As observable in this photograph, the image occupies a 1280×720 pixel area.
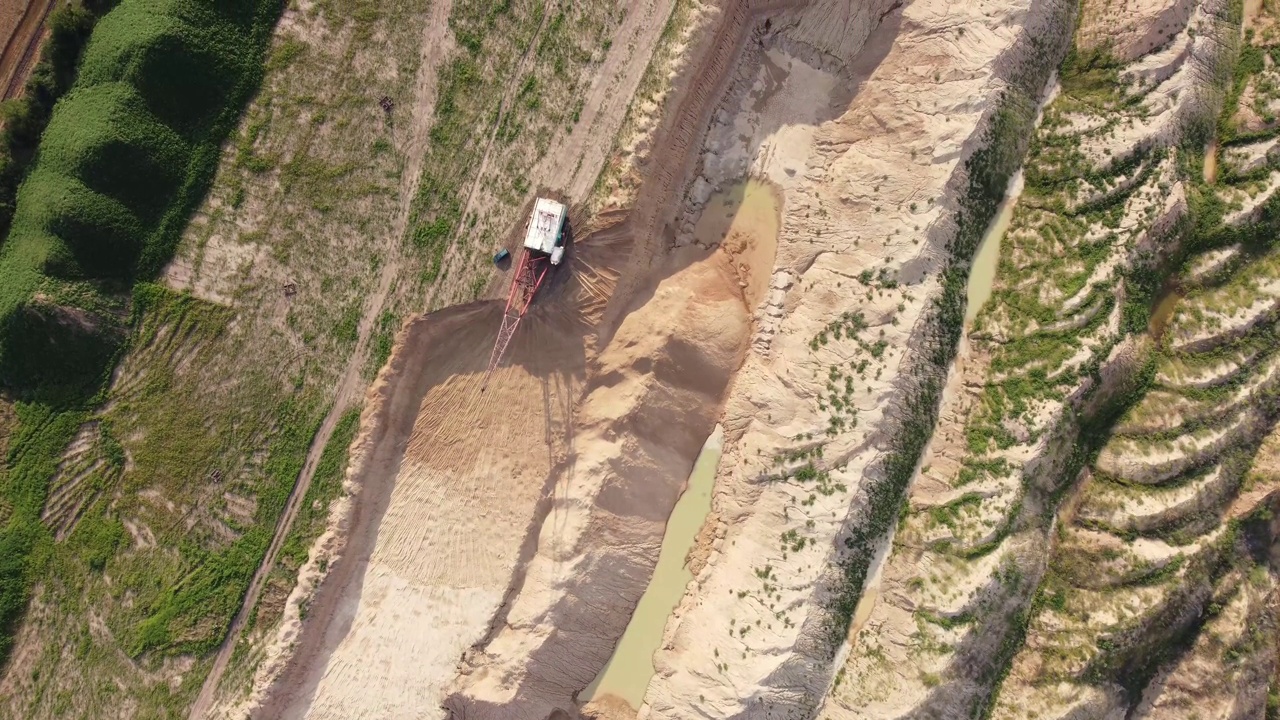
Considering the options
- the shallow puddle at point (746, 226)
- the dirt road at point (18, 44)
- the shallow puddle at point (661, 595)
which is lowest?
the shallow puddle at point (661, 595)

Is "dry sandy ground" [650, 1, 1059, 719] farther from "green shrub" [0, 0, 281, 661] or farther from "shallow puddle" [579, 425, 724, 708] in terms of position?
"green shrub" [0, 0, 281, 661]

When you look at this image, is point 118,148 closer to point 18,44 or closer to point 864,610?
point 18,44

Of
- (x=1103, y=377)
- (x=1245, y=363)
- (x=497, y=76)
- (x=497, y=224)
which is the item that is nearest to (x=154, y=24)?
(x=497, y=76)

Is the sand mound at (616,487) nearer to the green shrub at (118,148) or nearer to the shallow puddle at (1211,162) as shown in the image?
the green shrub at (118,148)

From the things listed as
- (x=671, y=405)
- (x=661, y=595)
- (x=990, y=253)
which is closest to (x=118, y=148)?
(x=671, y=405)

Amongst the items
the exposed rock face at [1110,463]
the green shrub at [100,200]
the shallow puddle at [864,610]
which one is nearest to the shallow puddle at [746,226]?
the exposed rock face at [1110,463]

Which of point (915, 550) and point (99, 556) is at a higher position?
point (915, 550)

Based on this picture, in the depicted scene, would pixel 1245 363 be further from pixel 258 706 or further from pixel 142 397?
pixel 142 397
